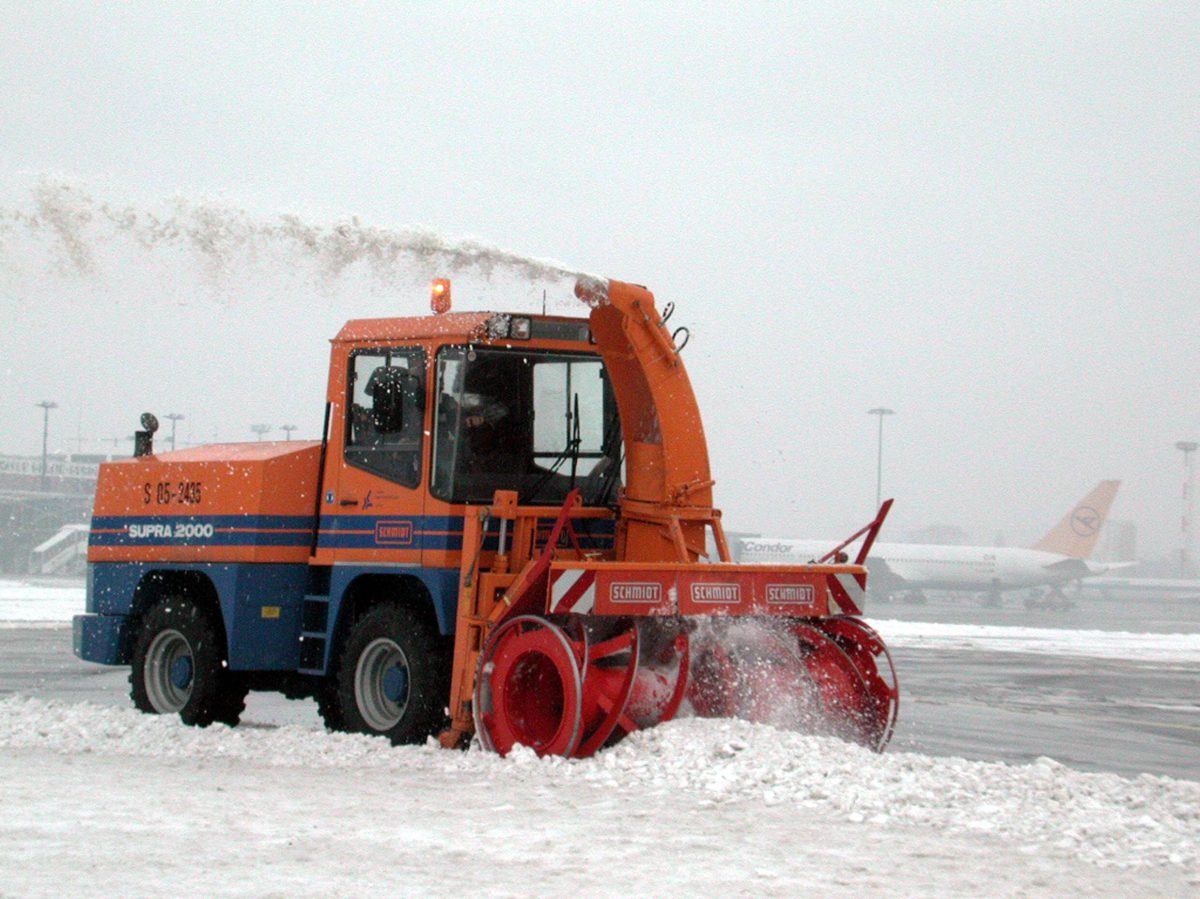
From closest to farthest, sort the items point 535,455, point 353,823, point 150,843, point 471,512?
point 150,843, point 353,823, point 471,512, point 535,455

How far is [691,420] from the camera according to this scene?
9.59 m

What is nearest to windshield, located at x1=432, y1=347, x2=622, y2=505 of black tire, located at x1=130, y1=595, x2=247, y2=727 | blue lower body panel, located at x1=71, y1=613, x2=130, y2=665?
black tire, located at x1=130, y1=595, x2=247, y2=727

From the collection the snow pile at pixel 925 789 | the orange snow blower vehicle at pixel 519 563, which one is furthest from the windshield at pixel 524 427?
the snow pile at pixel 925 789

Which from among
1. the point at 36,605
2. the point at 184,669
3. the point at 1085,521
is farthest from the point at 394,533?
the point at 1085,521

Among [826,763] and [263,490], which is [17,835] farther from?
[263,490]

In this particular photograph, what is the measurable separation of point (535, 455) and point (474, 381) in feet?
2.02

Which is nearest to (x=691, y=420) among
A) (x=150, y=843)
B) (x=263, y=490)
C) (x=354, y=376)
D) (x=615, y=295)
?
(x=615, y=295)

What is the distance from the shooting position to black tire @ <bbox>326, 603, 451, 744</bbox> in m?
9.52

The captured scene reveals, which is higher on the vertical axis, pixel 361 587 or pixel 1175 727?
pixel 361 587

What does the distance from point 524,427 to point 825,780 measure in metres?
3.27

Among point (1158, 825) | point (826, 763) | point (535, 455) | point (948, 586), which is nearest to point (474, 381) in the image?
point (535, 455)

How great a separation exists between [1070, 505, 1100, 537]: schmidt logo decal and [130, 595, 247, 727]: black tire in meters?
61.2

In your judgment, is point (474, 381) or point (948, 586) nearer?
point (474, 381)

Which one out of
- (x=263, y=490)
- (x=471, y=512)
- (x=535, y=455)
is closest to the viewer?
(x=471, y=512)
